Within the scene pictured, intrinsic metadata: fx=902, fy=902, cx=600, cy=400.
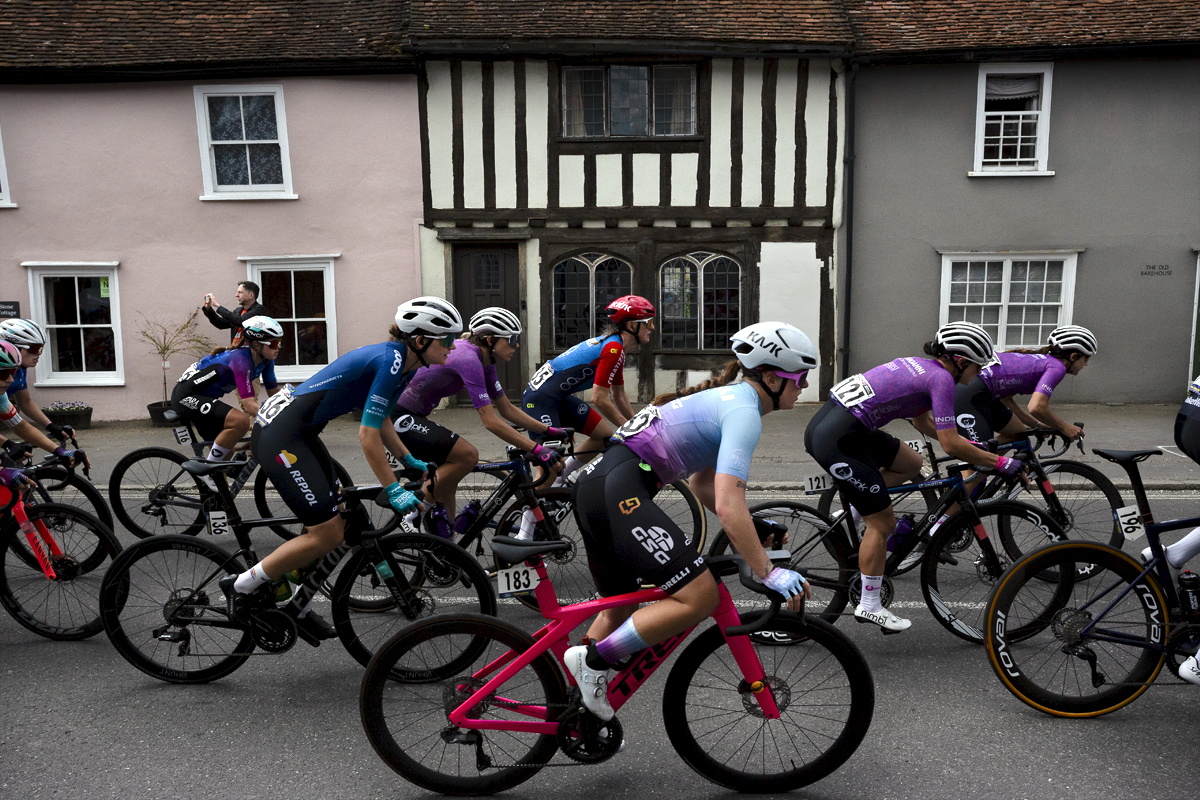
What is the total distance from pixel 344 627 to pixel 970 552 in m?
3.43

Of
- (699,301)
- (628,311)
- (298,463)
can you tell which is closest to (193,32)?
(699,301)

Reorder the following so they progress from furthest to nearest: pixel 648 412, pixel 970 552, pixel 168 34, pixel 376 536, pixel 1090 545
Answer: pixel 168 34 < pixel 970 552 < pixel 376 536 < pixel 1090 545 < pixel 648 412

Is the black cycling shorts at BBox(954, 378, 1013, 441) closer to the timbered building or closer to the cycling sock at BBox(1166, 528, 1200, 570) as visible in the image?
the cycling sock at BBox(1166, 528, 1200, 570)

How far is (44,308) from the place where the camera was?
14953 millimetres

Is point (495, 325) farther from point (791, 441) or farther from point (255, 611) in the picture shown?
point (791, 441)

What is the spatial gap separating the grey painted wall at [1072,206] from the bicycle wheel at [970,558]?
403 inches

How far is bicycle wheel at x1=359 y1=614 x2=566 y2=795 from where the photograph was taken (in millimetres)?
3330

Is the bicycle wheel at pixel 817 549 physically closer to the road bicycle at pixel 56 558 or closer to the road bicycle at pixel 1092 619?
the road bicycle at pixel 1092 619

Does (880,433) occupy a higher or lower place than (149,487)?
higher

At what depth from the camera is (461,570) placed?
4.32m

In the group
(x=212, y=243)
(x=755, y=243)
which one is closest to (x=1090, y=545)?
(x=755, y=243)

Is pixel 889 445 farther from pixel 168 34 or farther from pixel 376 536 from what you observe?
pixel 168 34

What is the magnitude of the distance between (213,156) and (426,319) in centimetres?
1168

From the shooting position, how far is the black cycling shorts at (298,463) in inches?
172
